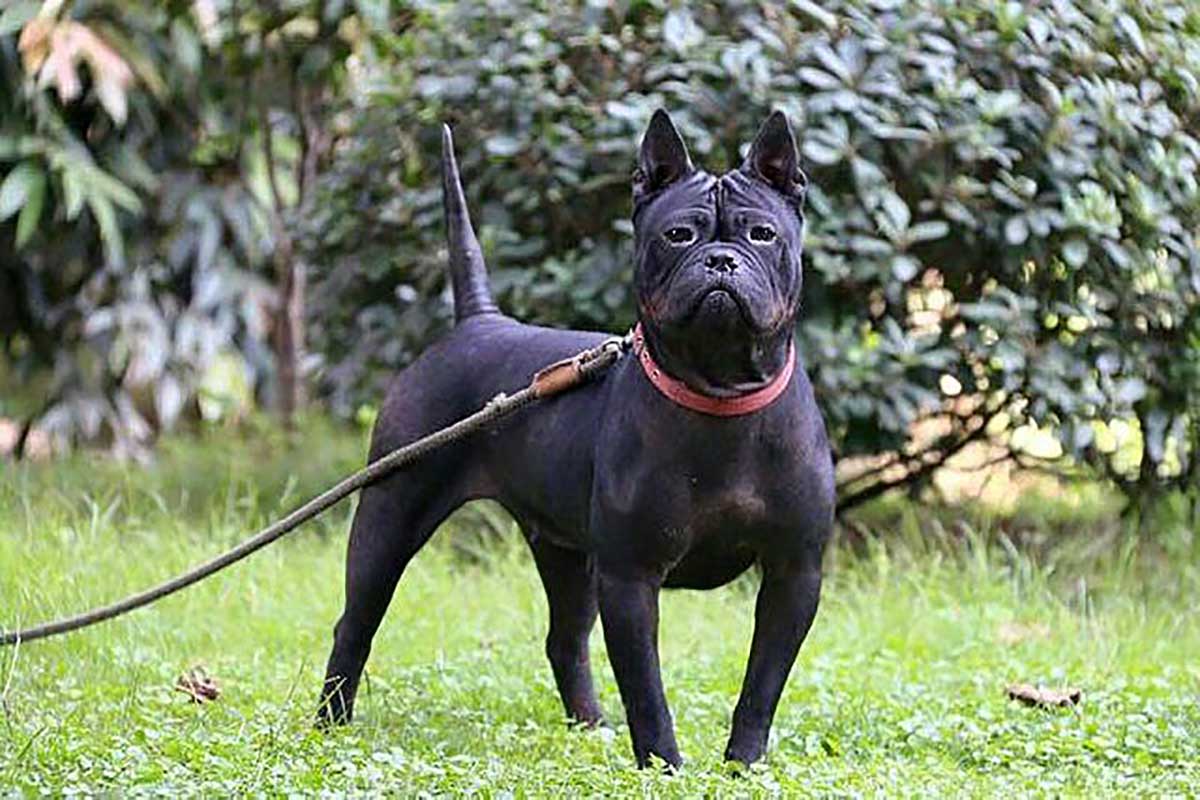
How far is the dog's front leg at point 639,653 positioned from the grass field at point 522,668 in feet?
0.32

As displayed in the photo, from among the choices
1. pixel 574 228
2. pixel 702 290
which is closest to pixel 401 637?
pixel 574 228

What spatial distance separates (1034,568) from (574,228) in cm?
201

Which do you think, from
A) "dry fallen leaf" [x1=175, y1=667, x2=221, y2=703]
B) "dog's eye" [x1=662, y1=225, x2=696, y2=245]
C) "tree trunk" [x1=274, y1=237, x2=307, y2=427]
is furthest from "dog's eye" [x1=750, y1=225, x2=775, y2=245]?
"tree trunk" [x1=274, y1=237, x2=307, y2=427]

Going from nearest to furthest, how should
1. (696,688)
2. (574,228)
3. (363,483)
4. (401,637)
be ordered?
(363,483)
(696,688)
(401,637)
(574,228)

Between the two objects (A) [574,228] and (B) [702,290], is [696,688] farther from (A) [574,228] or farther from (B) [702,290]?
(A) [574,228]

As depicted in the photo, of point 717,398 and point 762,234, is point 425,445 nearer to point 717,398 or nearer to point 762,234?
point 717,398

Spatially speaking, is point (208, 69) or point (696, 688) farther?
point (208, 69)

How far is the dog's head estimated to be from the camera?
3.96m

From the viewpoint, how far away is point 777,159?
4199 millimetres

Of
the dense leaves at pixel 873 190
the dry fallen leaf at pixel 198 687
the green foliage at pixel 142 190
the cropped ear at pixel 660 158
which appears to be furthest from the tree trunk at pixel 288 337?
the cropped ear at pixel 660 158

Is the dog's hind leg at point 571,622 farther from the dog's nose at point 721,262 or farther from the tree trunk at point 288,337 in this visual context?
the tree trunk at point 288,337

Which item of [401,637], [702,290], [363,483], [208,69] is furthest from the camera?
[208,69]

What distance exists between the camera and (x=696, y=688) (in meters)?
5.64

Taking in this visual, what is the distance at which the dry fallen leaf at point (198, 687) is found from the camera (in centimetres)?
524
